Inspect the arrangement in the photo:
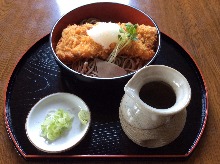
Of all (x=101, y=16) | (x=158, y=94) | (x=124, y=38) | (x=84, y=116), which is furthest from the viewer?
(x=101, y=16)

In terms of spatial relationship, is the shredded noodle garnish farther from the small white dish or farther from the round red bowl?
the small white dish

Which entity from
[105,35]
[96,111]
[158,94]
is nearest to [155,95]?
[158,94]

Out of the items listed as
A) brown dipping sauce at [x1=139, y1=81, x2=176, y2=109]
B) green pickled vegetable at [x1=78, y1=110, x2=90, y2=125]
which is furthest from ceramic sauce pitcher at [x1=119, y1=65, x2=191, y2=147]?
green pickled vegetable at [x1=78, y1=110, x2=90, y2=125]

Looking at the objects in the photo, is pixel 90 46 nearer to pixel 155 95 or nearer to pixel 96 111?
pixel 96 111

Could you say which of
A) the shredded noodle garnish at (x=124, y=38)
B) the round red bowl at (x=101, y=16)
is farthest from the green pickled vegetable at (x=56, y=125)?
the shredded noodle garnish at (x=124, y=38)

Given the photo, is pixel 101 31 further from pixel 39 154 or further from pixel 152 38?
pixel 39 154
